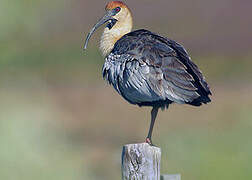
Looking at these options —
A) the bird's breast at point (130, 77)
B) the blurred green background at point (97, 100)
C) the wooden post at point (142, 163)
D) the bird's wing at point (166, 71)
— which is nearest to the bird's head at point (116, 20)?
the bird's breast at point (130, 77)

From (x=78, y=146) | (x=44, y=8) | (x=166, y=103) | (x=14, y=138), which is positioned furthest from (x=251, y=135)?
(x=44, y=8)

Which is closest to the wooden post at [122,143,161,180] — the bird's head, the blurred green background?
the bird's head

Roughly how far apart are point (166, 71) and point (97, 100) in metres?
10.1

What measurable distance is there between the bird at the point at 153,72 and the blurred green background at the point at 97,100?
16.1 ft

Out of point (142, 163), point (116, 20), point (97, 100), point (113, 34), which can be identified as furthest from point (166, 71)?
point (97, 100)

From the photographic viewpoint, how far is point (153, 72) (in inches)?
370

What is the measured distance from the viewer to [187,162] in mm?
15461

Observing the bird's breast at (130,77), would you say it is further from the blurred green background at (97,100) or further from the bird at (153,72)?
the blurred green background at (97,100)

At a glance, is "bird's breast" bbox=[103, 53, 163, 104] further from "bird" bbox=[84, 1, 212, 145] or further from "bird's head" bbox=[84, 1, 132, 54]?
"bird's head" bbox=[84, 1, 132, 54]

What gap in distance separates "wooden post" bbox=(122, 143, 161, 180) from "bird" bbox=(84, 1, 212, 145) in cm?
182

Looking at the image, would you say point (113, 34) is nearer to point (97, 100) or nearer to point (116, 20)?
point (116, 20)

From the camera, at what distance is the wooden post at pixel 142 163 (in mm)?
7426

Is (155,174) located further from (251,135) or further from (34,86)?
(34,86)

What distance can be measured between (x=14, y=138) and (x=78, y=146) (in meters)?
1.15
